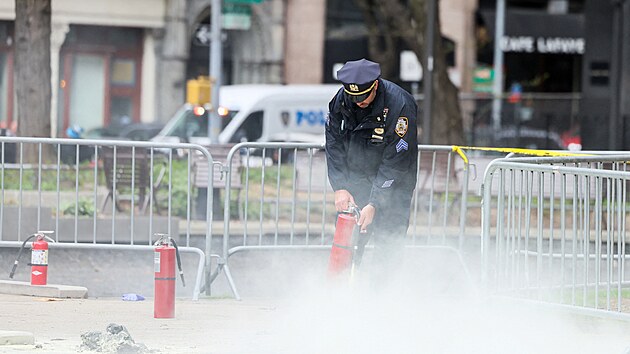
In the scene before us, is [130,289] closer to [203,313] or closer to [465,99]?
[203,313]

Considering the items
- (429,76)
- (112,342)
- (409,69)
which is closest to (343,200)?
(112,342)

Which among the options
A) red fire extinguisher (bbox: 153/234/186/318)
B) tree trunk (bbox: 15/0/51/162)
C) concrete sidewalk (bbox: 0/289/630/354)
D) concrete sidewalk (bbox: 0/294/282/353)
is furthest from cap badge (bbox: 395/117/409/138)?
tree trunk (bbox: 15/0/51/162)

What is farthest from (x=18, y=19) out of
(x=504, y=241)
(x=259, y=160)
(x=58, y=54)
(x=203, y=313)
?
(x=58, y=54)

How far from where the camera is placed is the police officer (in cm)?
845

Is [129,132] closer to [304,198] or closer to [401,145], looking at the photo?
[304,198]

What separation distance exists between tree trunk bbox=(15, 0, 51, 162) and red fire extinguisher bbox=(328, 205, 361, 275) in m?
9.88

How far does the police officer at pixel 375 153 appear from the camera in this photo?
27.7ft

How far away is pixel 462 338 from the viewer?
805 cm

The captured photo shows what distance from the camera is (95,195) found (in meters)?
11.4

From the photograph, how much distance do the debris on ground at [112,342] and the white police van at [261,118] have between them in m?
17.3

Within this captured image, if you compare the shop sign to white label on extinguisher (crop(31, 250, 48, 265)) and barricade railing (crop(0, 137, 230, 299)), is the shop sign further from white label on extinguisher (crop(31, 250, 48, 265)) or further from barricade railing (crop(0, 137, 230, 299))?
white label on extinguisher (crop(31, 250, 48, 265))

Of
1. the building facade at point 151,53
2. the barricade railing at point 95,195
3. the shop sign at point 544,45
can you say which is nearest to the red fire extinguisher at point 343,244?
the barricade railing at point 95,195

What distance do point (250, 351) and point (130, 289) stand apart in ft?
14.7

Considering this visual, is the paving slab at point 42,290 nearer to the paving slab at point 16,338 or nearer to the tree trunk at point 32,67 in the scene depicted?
the paving slab at point 16,338
